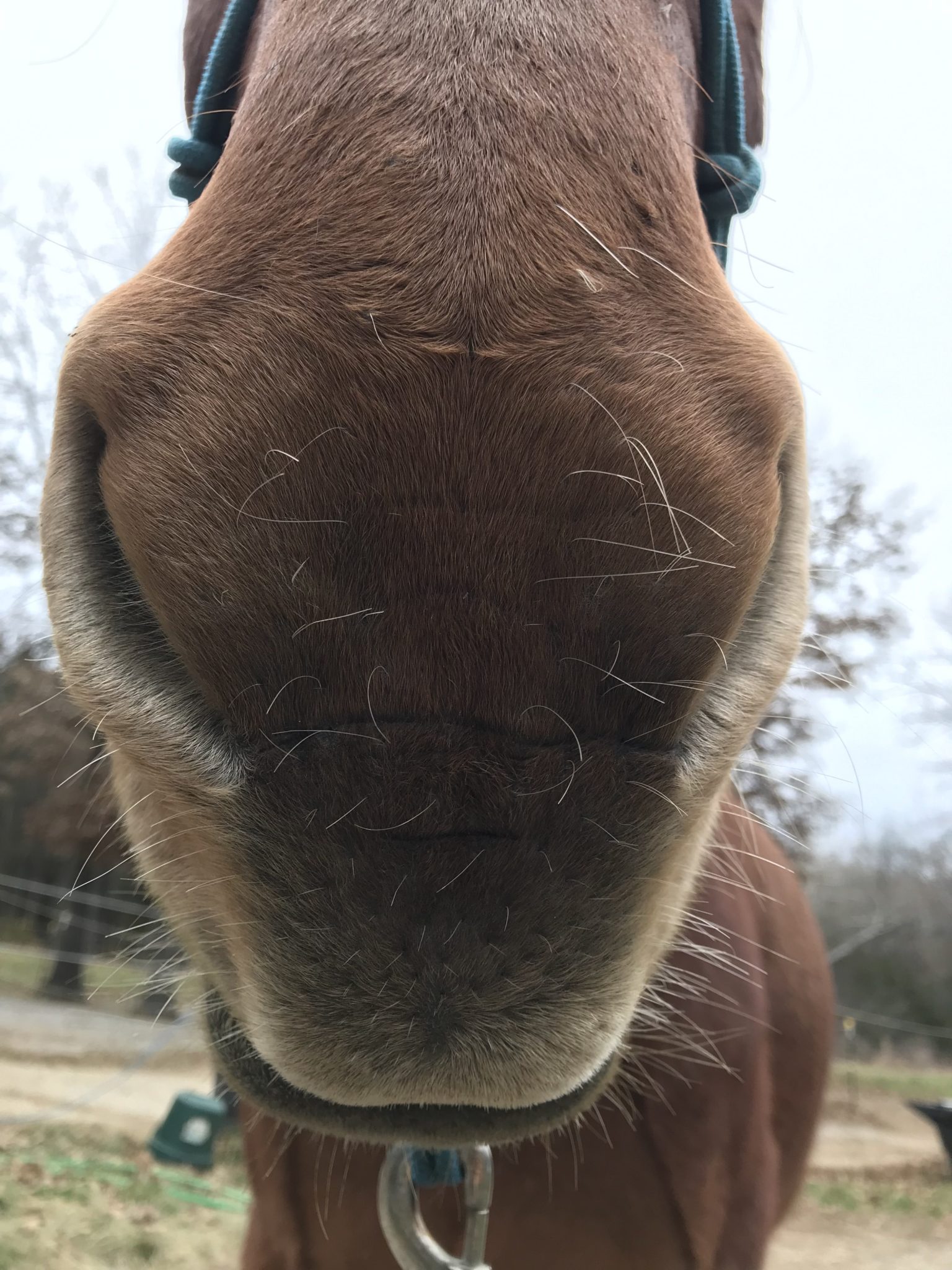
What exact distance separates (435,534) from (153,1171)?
4.83 meters

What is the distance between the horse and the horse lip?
10 cm

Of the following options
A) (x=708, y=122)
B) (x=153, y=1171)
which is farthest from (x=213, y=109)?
(x=153, y=1171)

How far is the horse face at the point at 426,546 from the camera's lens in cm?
50

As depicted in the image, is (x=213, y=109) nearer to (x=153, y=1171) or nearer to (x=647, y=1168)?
(x=647, y=1168)

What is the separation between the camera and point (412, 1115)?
72 centimetres

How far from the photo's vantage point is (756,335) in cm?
58

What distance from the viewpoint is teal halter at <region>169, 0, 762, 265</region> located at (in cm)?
90

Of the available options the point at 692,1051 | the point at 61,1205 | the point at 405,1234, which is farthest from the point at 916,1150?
the point at 405,1234

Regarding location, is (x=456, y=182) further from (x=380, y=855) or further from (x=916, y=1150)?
(x=916, y=1150)

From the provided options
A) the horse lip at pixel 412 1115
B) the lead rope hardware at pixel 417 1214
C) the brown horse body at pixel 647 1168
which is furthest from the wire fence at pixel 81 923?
the horse lip at pixel 412 1115

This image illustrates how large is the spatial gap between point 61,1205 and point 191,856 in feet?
11.7

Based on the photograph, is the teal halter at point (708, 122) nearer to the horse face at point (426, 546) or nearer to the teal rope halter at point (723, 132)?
the teal rope halter at point (723, 132)

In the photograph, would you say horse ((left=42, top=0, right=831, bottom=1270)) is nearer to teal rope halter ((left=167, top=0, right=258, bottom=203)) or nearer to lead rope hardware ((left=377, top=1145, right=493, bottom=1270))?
teal rope halter ((left=167, top=0, right=258, bottom=203))

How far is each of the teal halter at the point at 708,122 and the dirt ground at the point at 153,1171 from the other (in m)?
0.94
